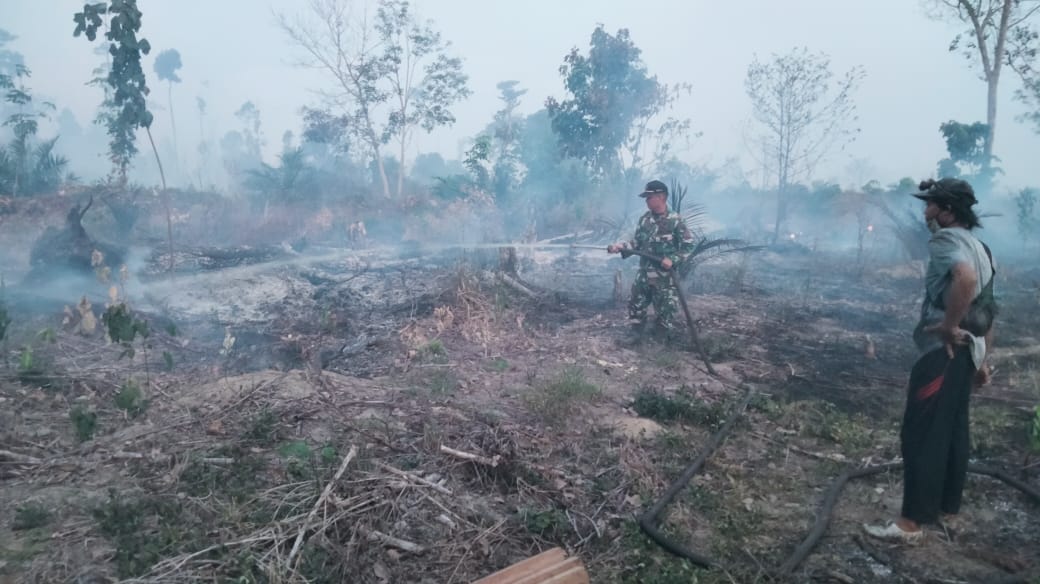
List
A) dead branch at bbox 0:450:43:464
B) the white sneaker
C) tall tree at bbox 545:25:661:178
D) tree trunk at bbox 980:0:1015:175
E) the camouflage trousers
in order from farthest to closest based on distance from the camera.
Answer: tall tree at bbox 545:25:661:178, tree trunk at bbox 980:0:1015:175, the camouflage trousers, dead branch at bbox 0:450:43:464, the white sneaker

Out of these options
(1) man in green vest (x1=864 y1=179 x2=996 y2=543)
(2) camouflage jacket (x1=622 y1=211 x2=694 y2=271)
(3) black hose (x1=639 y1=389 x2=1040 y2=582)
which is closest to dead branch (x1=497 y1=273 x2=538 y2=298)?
(2) camouflage jacket (x1=622 y1=211 x2=694 y2=271)

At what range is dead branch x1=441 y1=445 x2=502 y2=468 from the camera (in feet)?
11.6

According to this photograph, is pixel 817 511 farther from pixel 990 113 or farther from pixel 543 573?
pixel 990 113

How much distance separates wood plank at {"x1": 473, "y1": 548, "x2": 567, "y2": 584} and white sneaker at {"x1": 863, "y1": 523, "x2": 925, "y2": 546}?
1879 mm

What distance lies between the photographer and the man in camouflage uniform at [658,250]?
265 inches

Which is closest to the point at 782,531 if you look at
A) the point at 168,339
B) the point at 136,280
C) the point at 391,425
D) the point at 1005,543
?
the point at 1005,543

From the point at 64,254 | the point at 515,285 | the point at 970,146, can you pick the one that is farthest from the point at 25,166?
the point at 970,146

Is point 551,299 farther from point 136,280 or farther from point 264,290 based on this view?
point 136,280

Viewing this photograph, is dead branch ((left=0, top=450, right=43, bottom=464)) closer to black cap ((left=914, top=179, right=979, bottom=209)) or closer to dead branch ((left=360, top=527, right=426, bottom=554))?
dead branch ((left=360, top=527, right=426, bottom=554))

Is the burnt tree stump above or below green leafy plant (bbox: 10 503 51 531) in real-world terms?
above

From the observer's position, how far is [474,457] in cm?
356

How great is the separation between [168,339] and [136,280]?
478 centimetres

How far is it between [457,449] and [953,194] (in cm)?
318

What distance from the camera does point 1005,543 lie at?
3094 mm
